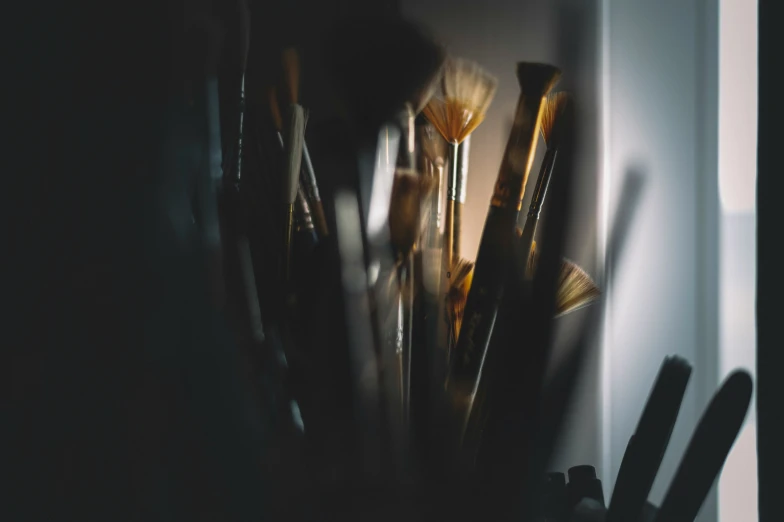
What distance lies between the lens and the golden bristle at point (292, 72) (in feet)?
1.03

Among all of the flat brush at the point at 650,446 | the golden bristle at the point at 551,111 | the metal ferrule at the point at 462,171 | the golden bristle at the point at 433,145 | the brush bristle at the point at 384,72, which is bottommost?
the flat brush at the point at 650,446

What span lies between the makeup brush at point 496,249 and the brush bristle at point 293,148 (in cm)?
10

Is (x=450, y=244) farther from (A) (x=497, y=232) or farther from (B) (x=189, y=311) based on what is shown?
(B) (x=189, y=311)

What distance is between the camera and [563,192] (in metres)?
0.26

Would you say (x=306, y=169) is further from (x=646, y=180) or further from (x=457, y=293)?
(x=646, y=180)

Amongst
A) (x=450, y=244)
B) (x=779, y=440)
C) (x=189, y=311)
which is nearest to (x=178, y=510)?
(x=189, y=311)

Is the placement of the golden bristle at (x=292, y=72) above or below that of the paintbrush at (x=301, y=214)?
above

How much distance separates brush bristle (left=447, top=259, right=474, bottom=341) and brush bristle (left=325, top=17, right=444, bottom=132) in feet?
0.29

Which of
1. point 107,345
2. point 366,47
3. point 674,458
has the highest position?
point 366,47

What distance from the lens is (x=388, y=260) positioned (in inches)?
11.6

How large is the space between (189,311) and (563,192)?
0.16 metres

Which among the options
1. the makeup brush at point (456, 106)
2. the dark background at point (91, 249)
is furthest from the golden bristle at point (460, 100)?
the dark background at point (91, 249)

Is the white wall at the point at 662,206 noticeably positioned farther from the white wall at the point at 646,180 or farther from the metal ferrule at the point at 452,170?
the metal ferrule at the point at 452,170

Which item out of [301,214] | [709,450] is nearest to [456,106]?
[301,214]
